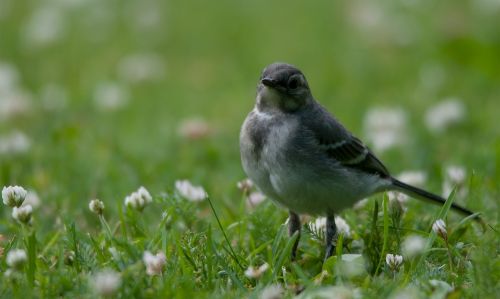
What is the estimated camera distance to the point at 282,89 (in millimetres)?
4809

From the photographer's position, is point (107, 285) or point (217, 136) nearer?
point (107, 285)

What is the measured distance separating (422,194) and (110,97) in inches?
166

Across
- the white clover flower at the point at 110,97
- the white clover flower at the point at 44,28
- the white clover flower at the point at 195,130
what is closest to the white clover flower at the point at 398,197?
the white clover flower at the point at 195,130

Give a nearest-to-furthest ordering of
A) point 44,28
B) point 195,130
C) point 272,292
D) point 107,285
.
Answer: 1. point 107,285
2. point 272,292
3. point 195,130
4. point 44,28

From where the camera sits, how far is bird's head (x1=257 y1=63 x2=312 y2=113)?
4789 mm

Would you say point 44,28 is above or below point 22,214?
above

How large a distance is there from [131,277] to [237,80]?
5.66 m

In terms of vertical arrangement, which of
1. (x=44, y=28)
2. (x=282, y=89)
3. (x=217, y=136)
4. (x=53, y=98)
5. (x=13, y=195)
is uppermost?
(x=44, y=28)

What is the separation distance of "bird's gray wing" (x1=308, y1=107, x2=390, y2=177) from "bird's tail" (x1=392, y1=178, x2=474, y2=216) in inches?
4.3

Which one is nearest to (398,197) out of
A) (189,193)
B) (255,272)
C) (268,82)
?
(268,82)

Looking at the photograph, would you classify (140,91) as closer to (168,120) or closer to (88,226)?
(168,120)

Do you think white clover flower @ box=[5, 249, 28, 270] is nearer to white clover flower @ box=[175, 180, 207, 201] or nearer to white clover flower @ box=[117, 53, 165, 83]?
white clover flower @ box=[175, 180, 207, 201]

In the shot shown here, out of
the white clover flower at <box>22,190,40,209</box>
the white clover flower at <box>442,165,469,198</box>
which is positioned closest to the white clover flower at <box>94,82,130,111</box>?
the white clover flower at <box>22,190,40,209</box>

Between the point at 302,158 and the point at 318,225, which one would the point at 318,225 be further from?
the point at 302,158
